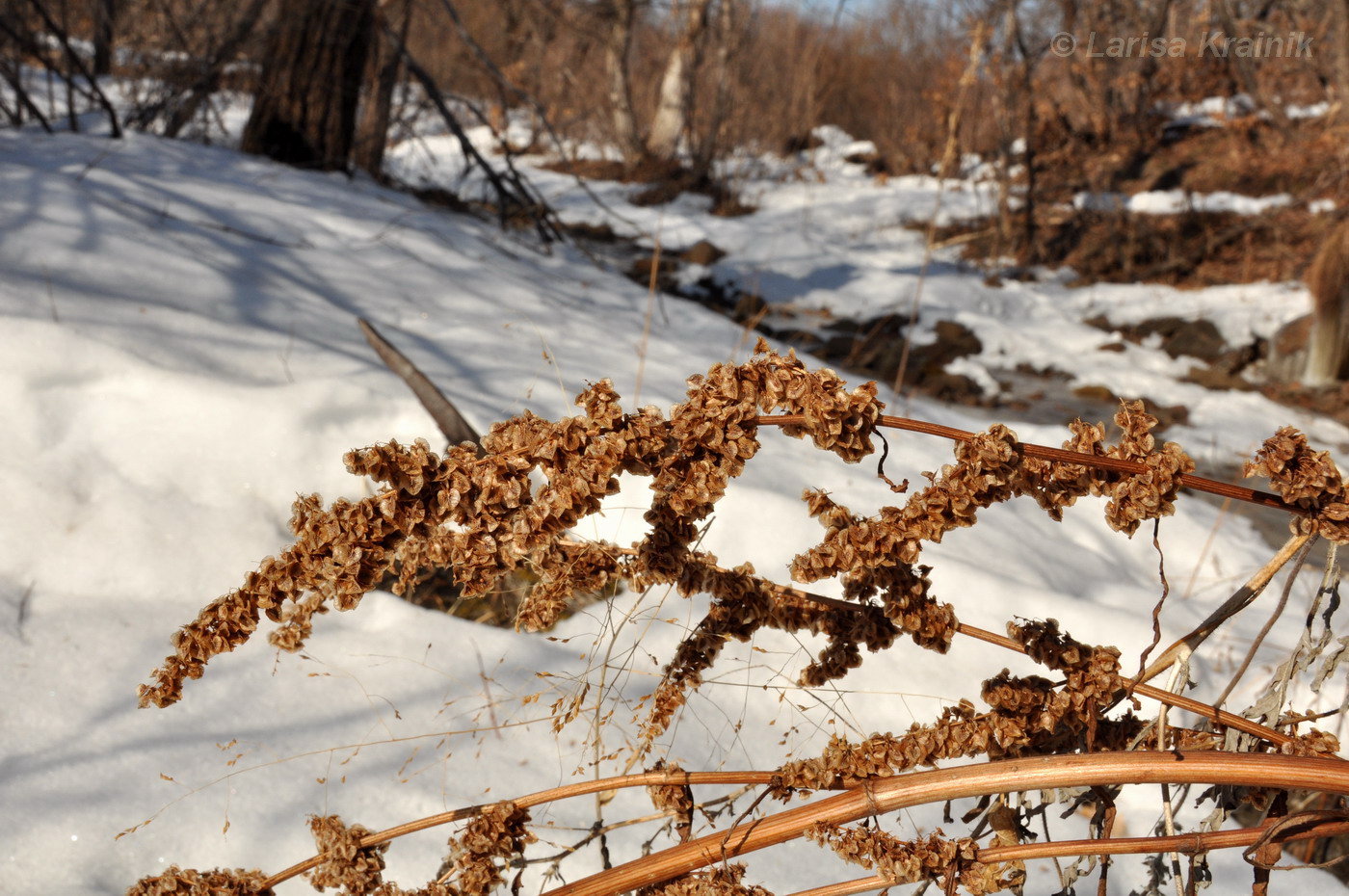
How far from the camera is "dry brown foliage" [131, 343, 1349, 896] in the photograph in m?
0.84

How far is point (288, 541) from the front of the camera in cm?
224

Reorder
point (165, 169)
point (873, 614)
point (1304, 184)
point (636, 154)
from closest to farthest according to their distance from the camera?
point (873, 614), point (165, 169), point (1304, 184), point (636, 154)

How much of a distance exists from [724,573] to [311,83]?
5365mm

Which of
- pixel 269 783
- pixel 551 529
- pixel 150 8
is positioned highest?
pixel 150 8

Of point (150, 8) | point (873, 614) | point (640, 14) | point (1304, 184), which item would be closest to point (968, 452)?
point (873, 614)

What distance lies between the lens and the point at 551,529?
0.85m

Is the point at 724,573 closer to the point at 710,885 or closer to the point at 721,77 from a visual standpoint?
the point at 710,885

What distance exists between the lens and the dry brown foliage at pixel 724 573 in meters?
0.84

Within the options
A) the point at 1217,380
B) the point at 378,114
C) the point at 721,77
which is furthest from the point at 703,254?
the point at 1217,380

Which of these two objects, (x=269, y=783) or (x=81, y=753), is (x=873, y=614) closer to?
(x=269, y=783)

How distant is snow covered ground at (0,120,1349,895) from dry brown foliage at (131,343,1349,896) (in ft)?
0.39

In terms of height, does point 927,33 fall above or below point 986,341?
above

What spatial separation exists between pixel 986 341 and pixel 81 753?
6.71 meters

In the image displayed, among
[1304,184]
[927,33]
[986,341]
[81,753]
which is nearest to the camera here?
[81,753]
